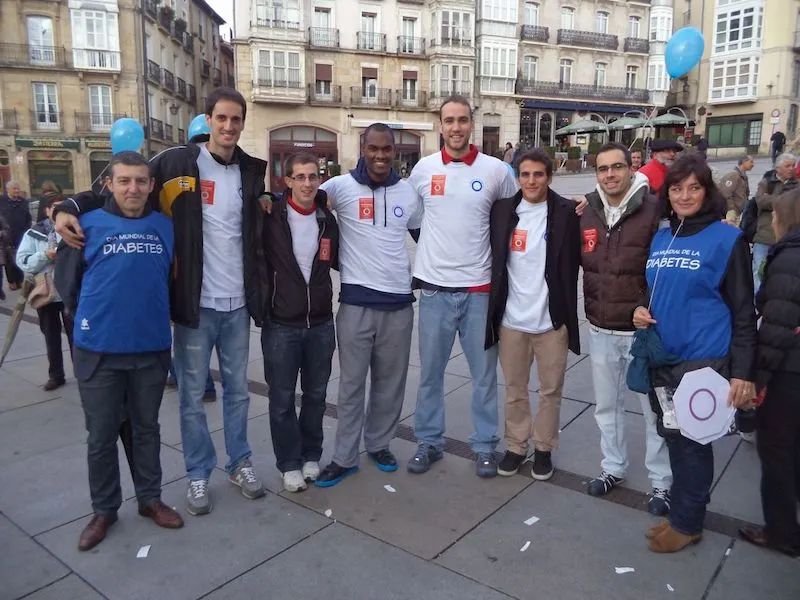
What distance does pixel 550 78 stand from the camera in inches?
1510

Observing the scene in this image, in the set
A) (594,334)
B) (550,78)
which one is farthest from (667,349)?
(550,78)

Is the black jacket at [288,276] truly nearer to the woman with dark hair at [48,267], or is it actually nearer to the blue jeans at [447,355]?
the blue jeans at [447,355]

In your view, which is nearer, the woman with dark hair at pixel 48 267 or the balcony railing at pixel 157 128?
the woman with dark hair at pixel 48 267

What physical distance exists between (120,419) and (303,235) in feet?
4.54

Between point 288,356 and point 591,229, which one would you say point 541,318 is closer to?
point 591,229

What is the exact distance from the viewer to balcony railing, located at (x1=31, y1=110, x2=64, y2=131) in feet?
95.7

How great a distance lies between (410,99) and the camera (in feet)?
116

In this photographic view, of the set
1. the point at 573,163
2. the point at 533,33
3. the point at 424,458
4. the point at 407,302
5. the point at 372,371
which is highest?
the point at 533,33

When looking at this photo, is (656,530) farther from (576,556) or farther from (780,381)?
(780,381)

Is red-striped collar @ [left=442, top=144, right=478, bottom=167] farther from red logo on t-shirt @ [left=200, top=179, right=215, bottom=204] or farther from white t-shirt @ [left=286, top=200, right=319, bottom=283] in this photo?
red logo on t-shirt @ [left=200, top=179, right=215, bottom=204]

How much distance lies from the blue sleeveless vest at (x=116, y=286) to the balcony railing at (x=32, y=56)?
32064 mm

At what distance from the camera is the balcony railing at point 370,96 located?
33844mm

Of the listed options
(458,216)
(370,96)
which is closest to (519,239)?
(458,216)

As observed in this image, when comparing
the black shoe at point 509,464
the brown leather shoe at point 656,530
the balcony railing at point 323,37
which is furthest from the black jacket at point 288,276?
the balcony railing at point 323,37
